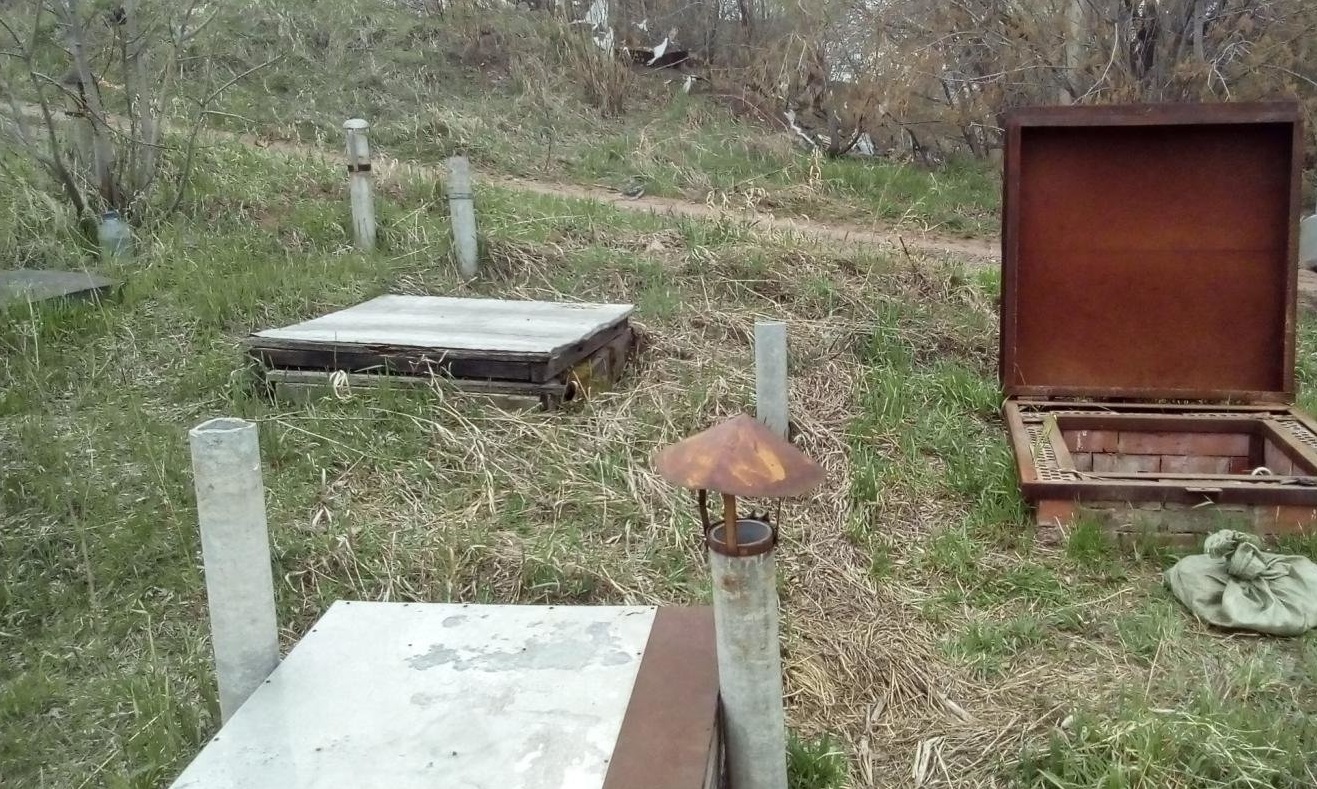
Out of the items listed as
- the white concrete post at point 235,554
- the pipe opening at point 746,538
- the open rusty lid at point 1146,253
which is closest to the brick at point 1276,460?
the open rusty lid at point 1146,253

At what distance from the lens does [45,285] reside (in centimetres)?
621

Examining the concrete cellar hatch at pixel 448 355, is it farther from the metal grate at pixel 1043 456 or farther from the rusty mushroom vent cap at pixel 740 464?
the rusty mushroom vent cap at pixel 740 464

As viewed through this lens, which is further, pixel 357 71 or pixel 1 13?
pixel 357 71

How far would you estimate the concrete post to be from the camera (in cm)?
237

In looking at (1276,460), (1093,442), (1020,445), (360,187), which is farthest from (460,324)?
(1276,460)

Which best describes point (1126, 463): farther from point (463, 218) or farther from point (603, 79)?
point (603, 79)

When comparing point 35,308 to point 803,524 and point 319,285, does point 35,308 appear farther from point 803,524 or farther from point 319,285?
point 803,524

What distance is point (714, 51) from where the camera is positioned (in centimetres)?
1848

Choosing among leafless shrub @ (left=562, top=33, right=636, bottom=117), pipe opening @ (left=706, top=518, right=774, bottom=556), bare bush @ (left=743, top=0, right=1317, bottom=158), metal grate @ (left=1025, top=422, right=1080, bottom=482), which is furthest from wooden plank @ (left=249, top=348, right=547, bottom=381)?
leafless shrub @ (left=562, top=33, right=636, bottom=117)

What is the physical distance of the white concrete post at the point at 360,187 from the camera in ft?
24.9

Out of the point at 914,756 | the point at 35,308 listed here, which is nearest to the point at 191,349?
the point at 35,308

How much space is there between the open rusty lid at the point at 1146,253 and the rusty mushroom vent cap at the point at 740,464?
370 centimetres

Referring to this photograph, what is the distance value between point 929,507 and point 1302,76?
25.2 feet

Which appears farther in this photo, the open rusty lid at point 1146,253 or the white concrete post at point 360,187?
the white concrete post at point 360,187
